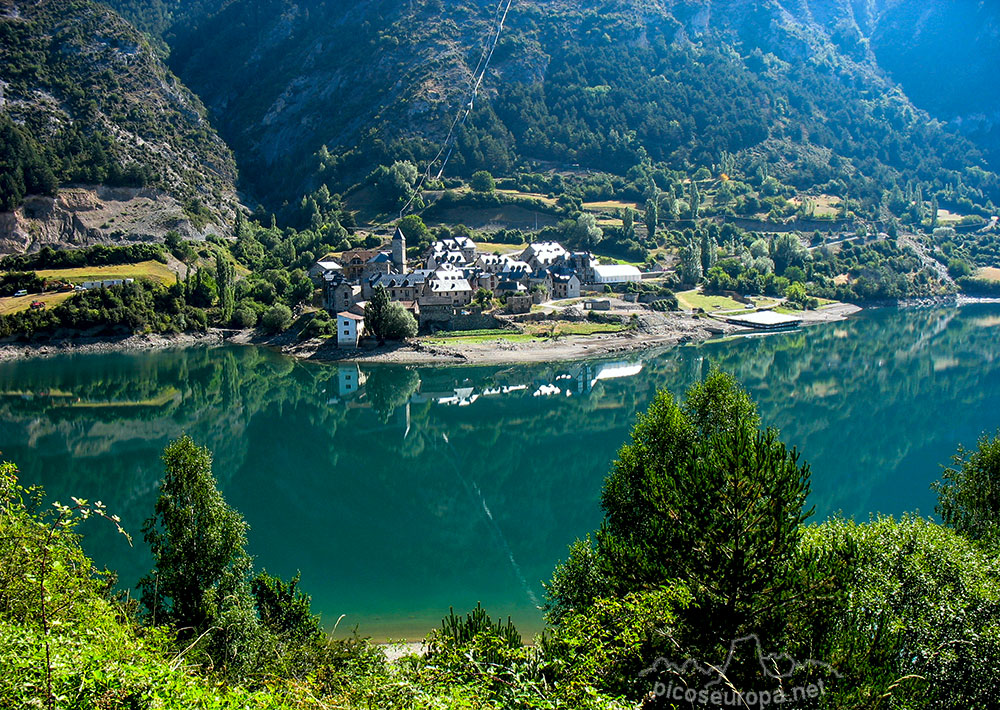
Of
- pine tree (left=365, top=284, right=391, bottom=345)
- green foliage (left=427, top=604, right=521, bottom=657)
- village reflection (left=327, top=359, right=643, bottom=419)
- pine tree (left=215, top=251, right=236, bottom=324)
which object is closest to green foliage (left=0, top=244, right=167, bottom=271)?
pine tree (left=215, top=251, right=236, bottom=324)

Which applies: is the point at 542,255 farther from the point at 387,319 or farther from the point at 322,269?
the point at 387,319

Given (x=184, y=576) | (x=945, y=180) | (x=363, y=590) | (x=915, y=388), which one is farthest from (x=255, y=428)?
(x=945, y=180)

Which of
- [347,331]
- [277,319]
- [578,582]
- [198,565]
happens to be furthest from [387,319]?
[578,582]

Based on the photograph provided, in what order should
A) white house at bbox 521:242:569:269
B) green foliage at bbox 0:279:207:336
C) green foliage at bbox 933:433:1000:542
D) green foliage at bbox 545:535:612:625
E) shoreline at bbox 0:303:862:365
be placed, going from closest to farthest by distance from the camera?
green foliage at bbox 545:535:612:625 < green foliage at bbox 933:433:1000:542 < shoreline at bbox 0:303:862:365 < green foliage at bbox 0:279:207:336 < white house at bbox 521:242:569:269

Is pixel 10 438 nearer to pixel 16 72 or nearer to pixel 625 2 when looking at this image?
pixel 16 72

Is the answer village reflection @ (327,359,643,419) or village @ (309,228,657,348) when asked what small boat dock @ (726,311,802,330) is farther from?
village reflection @ (327,359,643,419)

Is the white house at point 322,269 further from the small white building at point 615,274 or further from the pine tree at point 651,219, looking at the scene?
the pine tree at point 651,219
